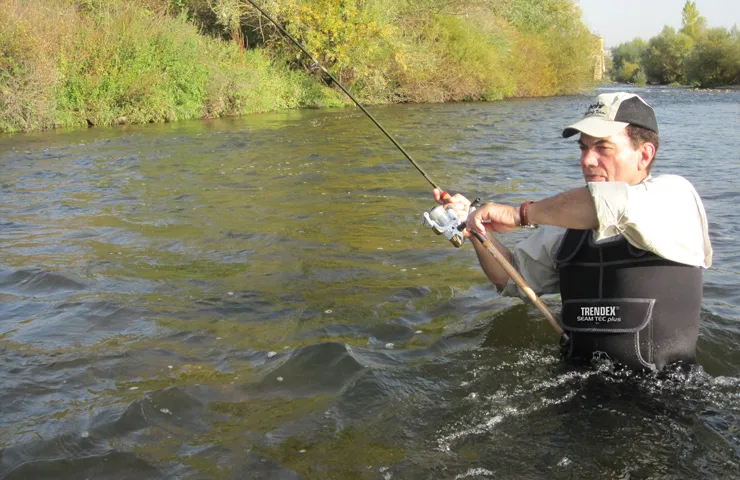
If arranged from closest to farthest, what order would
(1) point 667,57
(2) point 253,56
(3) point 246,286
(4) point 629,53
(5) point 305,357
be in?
(5) point 305,357
(3) point 246,286
(2) point 253,56
(1) point 667,57
(4) point 629,53

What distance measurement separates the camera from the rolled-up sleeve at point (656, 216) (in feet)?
10.3

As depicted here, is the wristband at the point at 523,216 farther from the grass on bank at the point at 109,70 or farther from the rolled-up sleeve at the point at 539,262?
the grass on bank at the point at 109,70

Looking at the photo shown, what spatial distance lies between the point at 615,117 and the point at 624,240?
62 centimetres

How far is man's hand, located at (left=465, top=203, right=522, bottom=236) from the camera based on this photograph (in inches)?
137

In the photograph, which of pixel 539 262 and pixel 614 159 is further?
pixel 539 262

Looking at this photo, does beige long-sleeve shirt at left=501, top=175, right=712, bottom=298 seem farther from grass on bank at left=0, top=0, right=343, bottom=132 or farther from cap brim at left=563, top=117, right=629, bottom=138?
grass on bank at left=0, top=0, right=343, bottom=132

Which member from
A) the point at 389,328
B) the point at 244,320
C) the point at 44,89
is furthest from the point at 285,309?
the point at 44,89

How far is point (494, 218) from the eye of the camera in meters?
3.54

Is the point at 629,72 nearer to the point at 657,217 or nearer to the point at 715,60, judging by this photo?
the point at 715,60

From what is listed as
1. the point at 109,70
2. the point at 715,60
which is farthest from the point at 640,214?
the point at 715,60

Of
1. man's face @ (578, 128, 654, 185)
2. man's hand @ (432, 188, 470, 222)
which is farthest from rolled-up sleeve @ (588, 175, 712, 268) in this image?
man's hand @ (432, 188, 470, 222)

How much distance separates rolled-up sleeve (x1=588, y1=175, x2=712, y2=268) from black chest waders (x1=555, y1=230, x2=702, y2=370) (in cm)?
16

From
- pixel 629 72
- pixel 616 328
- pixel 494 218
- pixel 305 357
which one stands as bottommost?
pixel 305 357

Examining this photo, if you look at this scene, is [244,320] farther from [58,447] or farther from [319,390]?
[58,447]
